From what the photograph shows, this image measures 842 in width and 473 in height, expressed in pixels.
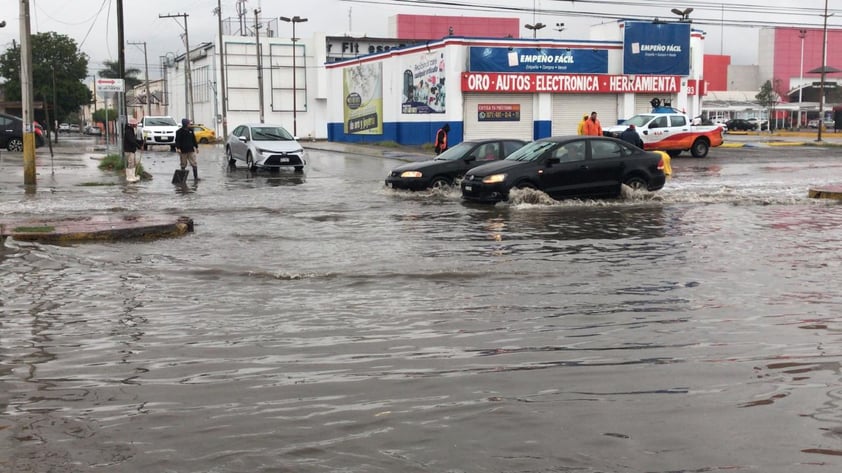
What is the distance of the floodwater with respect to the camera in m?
5.02

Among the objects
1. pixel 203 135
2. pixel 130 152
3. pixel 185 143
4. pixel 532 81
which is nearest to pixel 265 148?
pixel 185 143

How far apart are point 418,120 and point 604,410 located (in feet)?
147

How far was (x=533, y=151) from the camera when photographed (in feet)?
65.5

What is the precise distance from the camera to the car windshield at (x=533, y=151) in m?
19.6

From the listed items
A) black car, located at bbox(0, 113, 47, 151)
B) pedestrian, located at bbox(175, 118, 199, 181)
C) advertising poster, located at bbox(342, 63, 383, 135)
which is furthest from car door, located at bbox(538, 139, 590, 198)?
advertising poster, located at bbox(342, 63, 383, 135)

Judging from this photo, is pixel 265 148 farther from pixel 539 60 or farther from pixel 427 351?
pixel 427 351

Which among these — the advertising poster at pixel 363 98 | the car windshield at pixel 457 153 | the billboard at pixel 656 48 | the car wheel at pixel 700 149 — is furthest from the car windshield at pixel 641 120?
the advertising poster at pixel 363 98

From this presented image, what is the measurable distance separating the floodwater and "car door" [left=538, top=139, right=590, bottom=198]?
14.1ft

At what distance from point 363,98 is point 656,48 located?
17.9 m

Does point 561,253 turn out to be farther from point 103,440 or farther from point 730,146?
point 730,146

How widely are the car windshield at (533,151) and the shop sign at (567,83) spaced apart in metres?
26.2

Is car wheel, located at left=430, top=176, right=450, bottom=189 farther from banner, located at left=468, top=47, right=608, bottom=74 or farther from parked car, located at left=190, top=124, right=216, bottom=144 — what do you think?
parked car, located at left=190, top=124, right=216, bottom=144

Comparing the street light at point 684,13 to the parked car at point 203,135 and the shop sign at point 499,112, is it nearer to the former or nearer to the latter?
the shop sign at point 499,112

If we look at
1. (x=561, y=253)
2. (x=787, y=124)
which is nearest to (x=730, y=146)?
(x=561, y=253)
